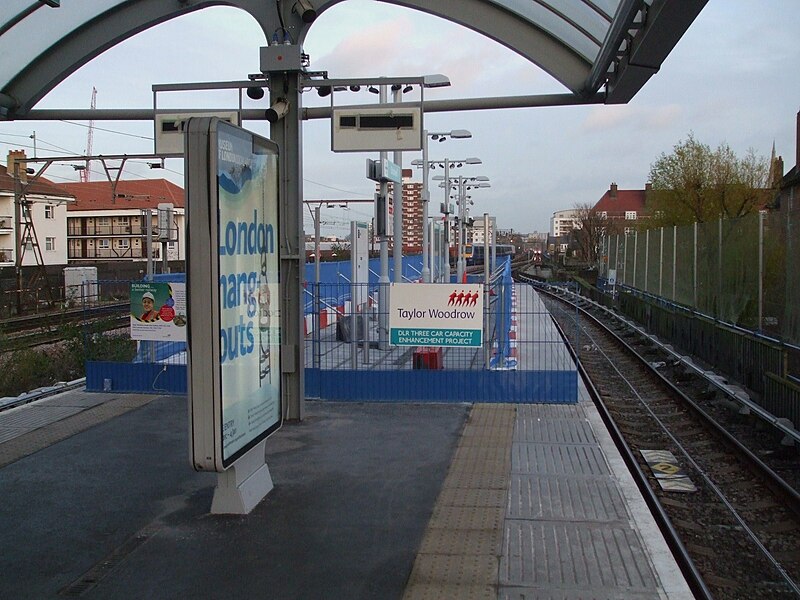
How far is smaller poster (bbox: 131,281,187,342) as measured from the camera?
1176 centimetres

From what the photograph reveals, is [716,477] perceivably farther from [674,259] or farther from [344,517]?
[674,259]

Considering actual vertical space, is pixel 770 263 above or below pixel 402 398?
above

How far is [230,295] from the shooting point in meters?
6.16

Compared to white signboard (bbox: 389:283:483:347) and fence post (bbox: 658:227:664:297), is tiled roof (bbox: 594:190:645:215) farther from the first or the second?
white signboard (bbox: 389:283:483:347)

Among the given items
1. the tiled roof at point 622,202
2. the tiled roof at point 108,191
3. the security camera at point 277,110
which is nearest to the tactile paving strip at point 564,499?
the security camera at point 277,110

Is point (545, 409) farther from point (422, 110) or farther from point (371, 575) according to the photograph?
point (371, 575)

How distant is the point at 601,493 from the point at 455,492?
129 cm

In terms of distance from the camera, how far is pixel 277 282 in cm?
732

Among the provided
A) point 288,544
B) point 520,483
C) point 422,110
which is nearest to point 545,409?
point 520,483

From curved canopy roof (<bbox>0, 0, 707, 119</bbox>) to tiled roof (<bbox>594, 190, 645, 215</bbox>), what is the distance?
128 meters

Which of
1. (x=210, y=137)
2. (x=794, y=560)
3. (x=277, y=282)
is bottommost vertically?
(x=794, y=560)

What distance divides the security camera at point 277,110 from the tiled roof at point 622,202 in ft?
423

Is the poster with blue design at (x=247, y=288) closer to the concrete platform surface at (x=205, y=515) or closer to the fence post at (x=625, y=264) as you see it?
the concrete platform surface at (x=205, y=515)

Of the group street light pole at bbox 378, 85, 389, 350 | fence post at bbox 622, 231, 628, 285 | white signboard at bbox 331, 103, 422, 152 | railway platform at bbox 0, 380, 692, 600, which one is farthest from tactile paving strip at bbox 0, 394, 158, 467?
fence post at bbox 622, 231, 628, 285
